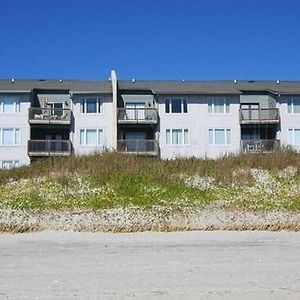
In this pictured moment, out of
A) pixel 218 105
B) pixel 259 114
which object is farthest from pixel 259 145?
pixel 218 105

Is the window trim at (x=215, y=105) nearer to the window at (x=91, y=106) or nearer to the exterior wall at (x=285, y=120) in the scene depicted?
the exterior wall at (x=285, y=120)

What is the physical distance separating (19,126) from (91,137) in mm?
6672

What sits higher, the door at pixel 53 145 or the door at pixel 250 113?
the door at pixel 250 113

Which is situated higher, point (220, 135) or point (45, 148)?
point (220, 135)

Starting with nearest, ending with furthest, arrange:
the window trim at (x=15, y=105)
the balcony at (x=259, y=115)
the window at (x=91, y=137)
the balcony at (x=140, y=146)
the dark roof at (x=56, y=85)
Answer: the balcony at (x=140, y=146) < the window trim at (x=15, y=105) < the window at (x=91, y=137) < the dark roof at (x=56, y=85) < the balcony at (x=259, y=115)

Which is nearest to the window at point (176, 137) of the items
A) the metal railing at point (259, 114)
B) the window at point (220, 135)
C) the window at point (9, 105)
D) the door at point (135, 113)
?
the window at point (220, 135)

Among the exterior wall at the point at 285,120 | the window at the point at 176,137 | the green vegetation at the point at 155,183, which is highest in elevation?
the exterior wall at the point at 285,120

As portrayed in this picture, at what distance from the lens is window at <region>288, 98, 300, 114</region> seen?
48594mm

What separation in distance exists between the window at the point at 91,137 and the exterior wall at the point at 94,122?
29 cm

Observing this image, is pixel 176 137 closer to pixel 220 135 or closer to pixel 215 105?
pixel 220 135

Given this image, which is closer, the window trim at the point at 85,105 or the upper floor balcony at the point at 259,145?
the upper floor balcony at the point at 259,145

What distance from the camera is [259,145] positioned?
45812mm

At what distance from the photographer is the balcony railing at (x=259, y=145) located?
1786 inches

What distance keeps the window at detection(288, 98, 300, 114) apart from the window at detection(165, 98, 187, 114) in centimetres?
1039
